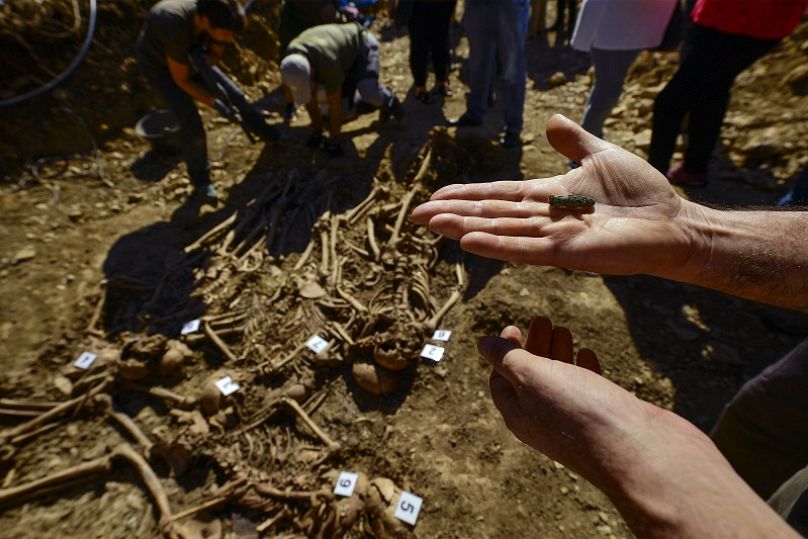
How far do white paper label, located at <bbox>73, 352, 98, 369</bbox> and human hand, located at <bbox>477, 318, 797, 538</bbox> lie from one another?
394 centimetres

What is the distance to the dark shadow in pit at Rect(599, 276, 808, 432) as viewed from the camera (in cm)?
311

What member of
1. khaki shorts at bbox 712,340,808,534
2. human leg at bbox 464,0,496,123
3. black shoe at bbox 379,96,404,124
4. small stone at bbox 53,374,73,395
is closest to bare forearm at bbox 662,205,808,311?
khaki shorts at bbox 712,340,808,534

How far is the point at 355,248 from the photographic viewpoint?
4586mm

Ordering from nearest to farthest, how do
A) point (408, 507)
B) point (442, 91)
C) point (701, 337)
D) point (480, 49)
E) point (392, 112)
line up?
point (408, 507)
point (701, 337)
point (480, 49)
point (392, 112)
point (442, 91)

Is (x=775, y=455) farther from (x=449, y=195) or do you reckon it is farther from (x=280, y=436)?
(x=280, y=436)

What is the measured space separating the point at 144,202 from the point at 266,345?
3494 mm

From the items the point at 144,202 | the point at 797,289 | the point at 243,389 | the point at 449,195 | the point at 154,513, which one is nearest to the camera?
the point at 797,289

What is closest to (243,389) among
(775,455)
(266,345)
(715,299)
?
(266,345)

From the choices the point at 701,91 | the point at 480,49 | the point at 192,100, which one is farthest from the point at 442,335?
the point at 192,100

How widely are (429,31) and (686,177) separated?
4.10m

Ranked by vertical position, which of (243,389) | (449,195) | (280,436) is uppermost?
(449,195)

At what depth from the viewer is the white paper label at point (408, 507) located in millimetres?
2711

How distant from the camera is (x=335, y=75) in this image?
553 centimetres

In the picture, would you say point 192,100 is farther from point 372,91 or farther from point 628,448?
point 628,448
